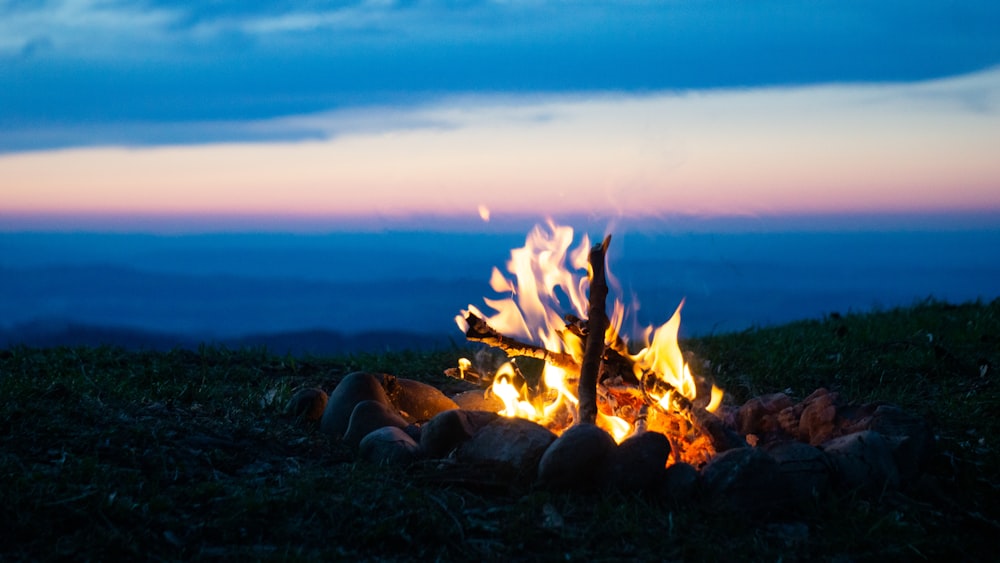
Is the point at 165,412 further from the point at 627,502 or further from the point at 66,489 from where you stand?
the point at 627,502

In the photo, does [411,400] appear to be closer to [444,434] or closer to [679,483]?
[444,434]

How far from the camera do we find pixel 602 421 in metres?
5.97

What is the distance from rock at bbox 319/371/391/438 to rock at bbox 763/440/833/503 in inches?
104

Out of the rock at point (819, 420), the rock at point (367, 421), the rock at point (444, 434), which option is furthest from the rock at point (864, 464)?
the rock at point (367, 421)

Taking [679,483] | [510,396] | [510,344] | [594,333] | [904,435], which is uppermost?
[594,333]

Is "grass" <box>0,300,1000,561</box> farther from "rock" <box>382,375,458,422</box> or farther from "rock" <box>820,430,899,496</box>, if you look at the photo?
"rock" <box>382,375,458,422</box>

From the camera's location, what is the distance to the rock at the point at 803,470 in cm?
490

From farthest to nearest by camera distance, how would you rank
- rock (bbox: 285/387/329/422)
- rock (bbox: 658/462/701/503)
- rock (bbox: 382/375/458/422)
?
rock (bbox: 382/375/458/422)
rock (bbox: 285/387/329/422)
rock (bbox: 658/462/701/503)

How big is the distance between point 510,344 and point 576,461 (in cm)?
142

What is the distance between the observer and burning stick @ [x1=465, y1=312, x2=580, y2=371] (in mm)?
6113

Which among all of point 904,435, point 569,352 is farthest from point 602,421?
point 904,435

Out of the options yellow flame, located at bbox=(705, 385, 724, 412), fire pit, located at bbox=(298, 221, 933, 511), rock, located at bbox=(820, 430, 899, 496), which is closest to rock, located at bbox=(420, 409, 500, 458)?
fire pit, located at bbox=(298, 221, 933, 511)

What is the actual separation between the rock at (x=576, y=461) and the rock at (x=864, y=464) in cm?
125

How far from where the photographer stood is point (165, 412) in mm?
5949
